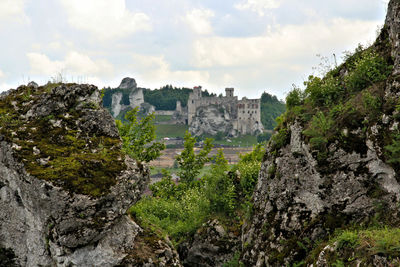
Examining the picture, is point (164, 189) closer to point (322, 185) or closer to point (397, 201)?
point (322, 185)

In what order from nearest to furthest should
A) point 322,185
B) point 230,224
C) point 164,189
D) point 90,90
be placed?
point 322,185 → point 90,90 → point 230,224 → point 164,189

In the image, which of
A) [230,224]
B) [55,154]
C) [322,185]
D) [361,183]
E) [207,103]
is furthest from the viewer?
[207,103]

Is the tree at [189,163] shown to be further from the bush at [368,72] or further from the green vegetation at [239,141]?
the green vegetation at [239,141]

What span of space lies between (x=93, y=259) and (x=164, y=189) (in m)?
20.0

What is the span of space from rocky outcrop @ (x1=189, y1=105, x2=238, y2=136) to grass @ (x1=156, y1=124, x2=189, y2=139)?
38.2ft

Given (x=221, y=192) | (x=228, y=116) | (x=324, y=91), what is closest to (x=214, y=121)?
(x=228, y=116)

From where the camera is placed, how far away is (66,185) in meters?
9.87

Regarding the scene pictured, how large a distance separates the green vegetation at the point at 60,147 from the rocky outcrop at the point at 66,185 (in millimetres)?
27

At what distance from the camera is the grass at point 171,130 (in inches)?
7141

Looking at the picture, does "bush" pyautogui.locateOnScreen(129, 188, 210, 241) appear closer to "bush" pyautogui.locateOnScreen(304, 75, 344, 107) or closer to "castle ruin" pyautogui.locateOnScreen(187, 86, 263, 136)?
"bush" pyautogui.locateOnScreen(304, 75, 344, 107)

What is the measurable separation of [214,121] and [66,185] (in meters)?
163

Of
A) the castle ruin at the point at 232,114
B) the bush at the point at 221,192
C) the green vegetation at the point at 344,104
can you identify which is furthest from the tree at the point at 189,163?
the castle ruin at the point at 232,114

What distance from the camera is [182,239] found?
61.1 ft

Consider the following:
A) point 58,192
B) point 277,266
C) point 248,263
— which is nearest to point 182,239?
point 248,263
